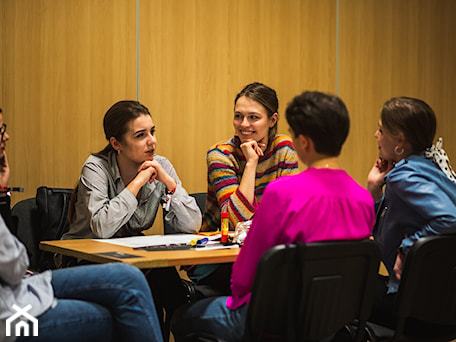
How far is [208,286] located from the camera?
2.89 meters

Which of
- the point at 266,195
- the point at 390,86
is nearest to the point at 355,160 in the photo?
the point at 390,86

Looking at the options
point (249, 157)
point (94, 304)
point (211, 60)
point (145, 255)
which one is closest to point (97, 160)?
point (249, 157)

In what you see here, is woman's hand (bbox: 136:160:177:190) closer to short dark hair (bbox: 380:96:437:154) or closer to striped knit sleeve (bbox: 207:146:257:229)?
striped knit sleeve (bbox: 207:146:257:229)

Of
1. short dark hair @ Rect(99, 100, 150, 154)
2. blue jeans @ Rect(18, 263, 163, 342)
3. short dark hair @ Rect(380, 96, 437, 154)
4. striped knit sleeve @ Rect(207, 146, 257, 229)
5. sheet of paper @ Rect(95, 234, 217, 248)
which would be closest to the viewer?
blue jeans @ Rect(18, 263, 163, 342)

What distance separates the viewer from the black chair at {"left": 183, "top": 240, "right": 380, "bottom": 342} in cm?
180

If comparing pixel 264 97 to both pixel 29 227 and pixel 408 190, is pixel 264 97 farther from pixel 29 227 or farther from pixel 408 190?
pixel 29 227

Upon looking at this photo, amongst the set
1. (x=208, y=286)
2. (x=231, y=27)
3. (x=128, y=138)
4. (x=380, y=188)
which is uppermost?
(x=231, y=27)

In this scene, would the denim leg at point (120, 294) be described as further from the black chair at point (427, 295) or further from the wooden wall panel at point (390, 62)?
the wooden wall panel at point (390, 62)

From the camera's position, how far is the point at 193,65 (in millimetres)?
4367

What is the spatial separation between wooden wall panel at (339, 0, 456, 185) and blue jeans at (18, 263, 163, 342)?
3.22m

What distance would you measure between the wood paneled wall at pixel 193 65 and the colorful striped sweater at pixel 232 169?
3.57ft

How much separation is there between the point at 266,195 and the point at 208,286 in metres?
1.06

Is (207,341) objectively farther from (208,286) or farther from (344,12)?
(344,12)

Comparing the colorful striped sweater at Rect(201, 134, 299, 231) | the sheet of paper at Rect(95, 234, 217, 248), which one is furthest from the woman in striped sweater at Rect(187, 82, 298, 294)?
the sheet of paper at Rect(95, 234, 217, 248)
